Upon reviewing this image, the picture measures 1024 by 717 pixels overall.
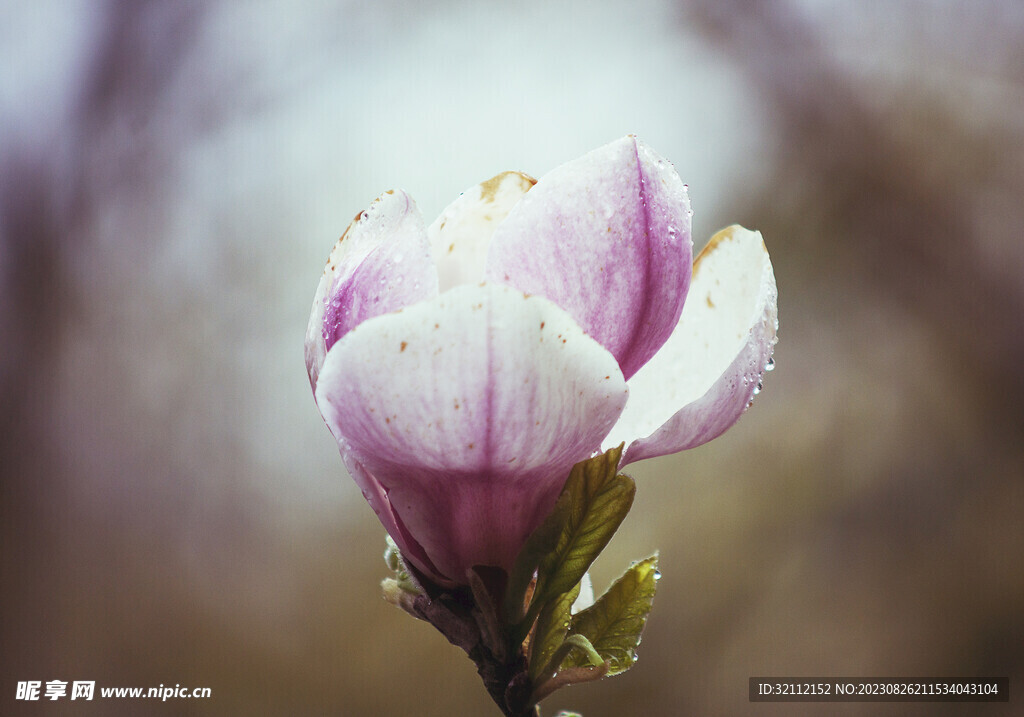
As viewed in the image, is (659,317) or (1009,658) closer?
(659,317)

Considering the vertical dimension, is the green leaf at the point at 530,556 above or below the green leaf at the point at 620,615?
above

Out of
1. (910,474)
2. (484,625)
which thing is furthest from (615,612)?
(910,474)

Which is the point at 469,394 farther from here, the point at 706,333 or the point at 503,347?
the point at 706,333

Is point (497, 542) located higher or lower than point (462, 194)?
lower

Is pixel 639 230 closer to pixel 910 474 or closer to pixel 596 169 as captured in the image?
pixel 596 169

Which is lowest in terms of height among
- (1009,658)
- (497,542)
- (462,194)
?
(1009,658)

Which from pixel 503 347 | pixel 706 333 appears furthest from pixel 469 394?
pixel 706 333
